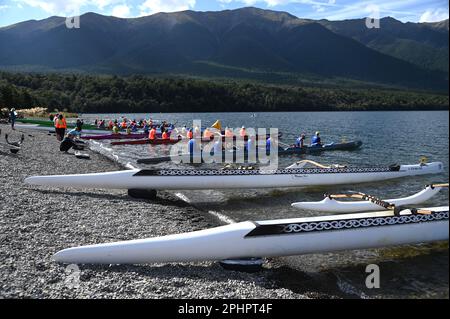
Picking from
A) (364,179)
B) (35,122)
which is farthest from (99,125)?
(364,179)

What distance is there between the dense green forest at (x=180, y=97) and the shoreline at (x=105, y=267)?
6917 centimetres

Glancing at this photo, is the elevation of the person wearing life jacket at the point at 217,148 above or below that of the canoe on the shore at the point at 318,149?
above

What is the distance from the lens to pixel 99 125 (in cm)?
3688

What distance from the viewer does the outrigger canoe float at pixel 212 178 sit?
13211 mm

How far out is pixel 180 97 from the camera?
107938mm

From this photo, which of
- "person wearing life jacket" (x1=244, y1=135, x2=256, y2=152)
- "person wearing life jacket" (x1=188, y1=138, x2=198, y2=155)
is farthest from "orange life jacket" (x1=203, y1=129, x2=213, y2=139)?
"person wearing life jacket" (x1=244, y1=135, x2=256, y2=152)

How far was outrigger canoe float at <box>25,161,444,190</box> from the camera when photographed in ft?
43.3

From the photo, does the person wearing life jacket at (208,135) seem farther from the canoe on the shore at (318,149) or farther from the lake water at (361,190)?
the canoe on the shore at (318,149)

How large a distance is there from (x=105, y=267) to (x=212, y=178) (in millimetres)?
7222

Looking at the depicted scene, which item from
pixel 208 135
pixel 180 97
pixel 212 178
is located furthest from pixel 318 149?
pixel 180 97

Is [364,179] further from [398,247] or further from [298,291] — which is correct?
[298,291]

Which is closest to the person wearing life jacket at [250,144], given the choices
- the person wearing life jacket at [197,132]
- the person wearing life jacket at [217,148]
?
the person wearing life jacket at [217,148]

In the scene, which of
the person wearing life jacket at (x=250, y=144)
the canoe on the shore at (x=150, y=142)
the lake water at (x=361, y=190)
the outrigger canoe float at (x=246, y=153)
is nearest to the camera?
the lake water at (x=361, y=190)
